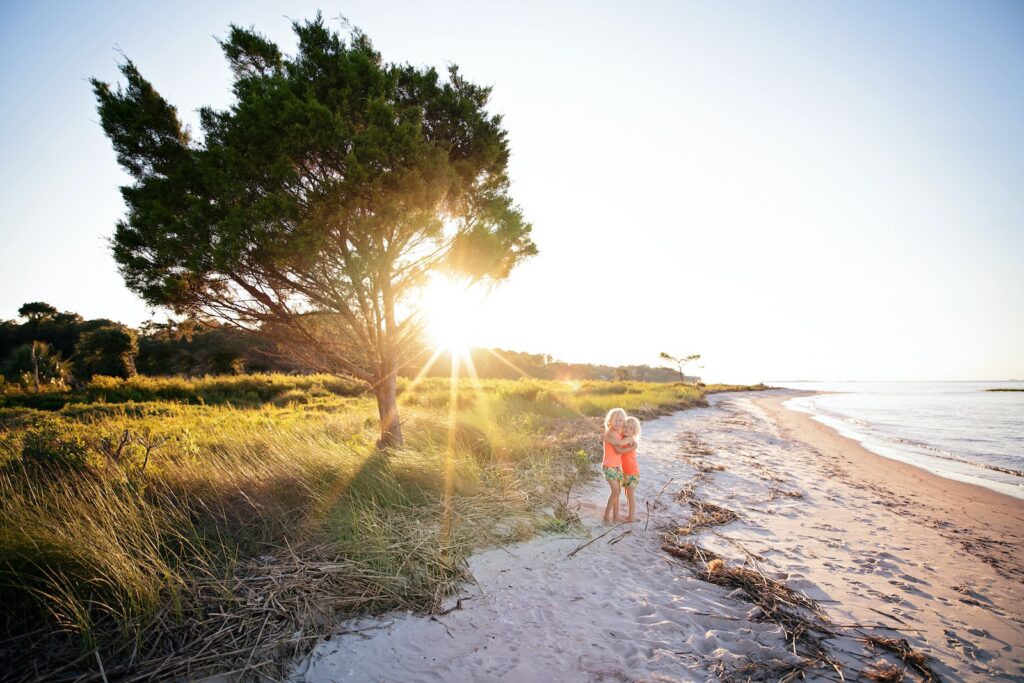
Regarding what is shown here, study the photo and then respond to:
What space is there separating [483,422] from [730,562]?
6432 mm

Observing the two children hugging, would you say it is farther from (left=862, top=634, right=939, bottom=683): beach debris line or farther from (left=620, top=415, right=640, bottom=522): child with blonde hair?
(left=862, top=634, right=939, bottom=683): beach debris line

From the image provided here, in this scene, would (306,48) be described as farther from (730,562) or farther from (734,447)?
(734,447)

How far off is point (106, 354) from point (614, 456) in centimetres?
3948

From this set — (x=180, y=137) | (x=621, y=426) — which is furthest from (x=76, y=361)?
(x=621, y=426)

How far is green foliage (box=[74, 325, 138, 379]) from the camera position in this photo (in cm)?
2824

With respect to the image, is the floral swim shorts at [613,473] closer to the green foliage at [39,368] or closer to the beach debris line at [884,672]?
the beach debris line at [884,672]

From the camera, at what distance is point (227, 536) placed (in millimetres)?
4016

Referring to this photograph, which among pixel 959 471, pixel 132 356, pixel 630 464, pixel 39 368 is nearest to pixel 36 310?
pixel 132 356

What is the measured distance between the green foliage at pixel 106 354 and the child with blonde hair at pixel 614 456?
36541 millimetres

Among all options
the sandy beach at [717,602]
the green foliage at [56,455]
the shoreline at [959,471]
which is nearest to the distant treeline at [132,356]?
the green foliage at [56,455]

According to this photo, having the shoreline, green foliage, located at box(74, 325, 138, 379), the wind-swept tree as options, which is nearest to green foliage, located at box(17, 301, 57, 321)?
green foliage, located at box(74, 325, 138, 379)

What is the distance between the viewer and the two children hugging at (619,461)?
5.55 m

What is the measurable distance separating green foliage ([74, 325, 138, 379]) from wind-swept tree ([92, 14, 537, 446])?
30383 mm

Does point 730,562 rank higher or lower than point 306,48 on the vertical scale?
lower
